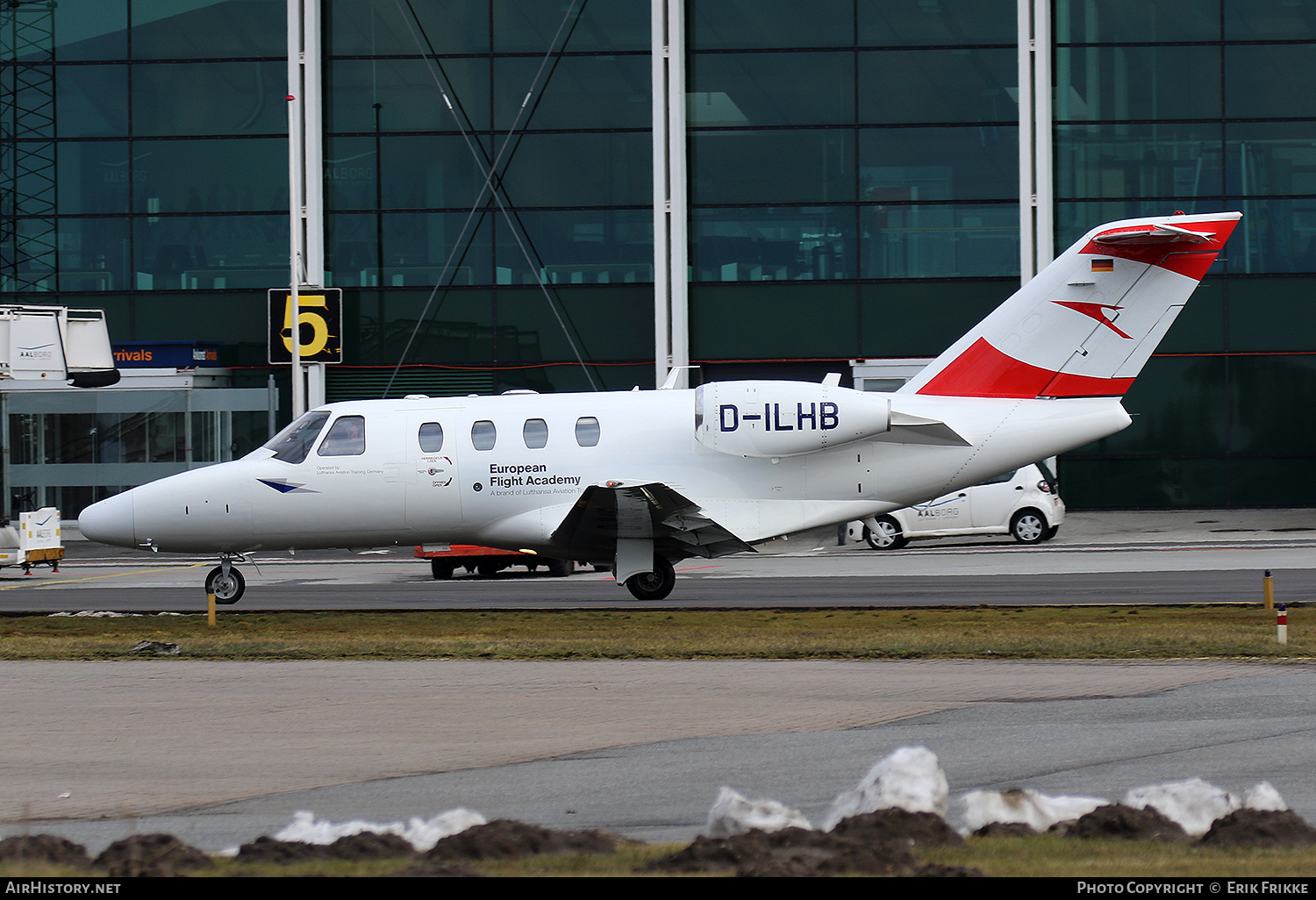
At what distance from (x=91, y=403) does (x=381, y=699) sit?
2623cm

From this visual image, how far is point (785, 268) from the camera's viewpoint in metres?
35.8

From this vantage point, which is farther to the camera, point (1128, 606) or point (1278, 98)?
point (1278, 98)

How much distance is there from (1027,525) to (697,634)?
17.1 meters

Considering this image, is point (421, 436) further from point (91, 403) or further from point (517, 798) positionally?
point (91, 403)

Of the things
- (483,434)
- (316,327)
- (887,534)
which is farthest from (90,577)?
(887,534)

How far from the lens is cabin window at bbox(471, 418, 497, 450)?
19.1 m

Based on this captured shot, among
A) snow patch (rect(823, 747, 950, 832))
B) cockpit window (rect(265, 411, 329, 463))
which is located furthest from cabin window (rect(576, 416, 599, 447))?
snow patch (rect(823, 747, 950, 832))

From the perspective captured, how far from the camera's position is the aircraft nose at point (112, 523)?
19.6 metres

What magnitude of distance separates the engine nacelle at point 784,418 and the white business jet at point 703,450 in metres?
0.02

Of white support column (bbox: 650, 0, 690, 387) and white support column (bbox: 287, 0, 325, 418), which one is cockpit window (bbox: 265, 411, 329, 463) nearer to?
white support column (bbox: 287, 0, 325, 418)

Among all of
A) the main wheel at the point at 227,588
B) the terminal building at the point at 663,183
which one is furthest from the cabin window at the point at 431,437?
the terminal building at the point at 663,183

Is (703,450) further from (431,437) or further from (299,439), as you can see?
(299,439)

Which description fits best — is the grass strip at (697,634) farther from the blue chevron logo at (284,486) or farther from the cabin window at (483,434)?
the cabin window at (483,434)

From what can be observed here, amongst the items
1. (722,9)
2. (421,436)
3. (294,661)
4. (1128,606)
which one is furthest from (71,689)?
(722,9)
